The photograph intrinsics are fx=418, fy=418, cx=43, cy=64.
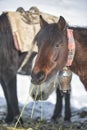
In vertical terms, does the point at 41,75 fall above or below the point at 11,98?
above

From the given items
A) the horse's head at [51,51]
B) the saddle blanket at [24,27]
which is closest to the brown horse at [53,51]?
the horse's head at [51,51]

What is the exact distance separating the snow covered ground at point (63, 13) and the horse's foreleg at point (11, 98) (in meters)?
0.03

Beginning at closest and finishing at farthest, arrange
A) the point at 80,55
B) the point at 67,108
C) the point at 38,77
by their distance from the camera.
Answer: the point at 38,77, the point at 80,55, the point at 67,108

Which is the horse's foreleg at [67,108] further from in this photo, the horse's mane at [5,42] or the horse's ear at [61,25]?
the horse's ear at [61,25]

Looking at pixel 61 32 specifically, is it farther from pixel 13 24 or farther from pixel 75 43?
pixel 13 24

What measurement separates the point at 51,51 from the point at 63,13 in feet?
1.45

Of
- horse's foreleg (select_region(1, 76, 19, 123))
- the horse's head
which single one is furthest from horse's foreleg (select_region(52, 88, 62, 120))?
the horse's head

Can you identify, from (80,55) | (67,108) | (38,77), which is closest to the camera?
(38,77)

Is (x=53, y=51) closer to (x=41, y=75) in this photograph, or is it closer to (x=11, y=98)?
(x=41, y=75)

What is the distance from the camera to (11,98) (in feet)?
6.42

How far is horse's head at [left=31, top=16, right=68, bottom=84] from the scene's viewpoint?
5.23 ft

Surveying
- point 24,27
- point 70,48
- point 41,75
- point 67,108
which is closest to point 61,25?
point 70,48

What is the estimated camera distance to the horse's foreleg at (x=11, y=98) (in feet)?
6.36

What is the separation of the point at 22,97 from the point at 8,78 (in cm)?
12
